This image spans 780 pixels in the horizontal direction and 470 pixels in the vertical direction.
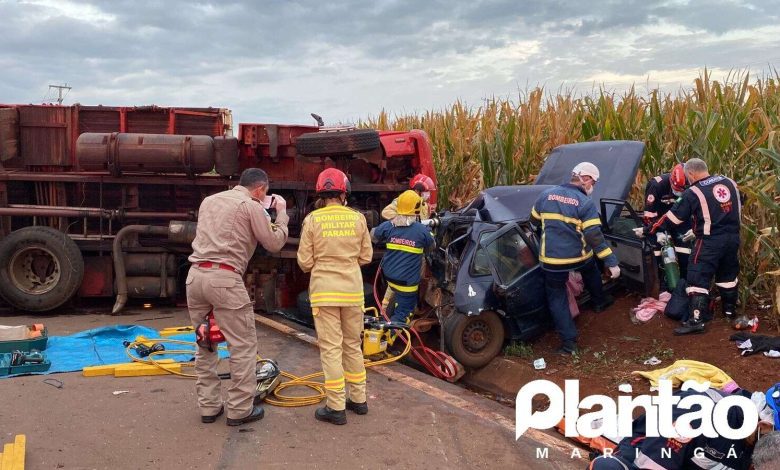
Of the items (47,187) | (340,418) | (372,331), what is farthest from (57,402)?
(47,187)

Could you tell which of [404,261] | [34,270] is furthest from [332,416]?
[34,270]

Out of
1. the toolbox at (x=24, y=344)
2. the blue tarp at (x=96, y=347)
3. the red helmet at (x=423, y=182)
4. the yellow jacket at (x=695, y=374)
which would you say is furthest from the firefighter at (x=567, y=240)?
the toolbox at (x=24, y=344)

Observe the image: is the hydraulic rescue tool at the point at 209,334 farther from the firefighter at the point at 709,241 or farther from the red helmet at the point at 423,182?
the firefighter at the point at 709,241

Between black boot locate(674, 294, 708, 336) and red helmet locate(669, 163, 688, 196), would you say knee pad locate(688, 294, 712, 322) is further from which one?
red helmet locate(669, 163, 688, 196)

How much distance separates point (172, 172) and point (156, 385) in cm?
430

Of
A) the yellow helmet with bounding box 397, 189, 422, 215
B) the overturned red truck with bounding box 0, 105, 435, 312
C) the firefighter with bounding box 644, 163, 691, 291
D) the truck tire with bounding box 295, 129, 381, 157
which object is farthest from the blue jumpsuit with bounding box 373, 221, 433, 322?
the firefighter with bounding box 644, 163, 691, 291

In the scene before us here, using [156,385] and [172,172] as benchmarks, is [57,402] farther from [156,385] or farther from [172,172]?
[172,172]

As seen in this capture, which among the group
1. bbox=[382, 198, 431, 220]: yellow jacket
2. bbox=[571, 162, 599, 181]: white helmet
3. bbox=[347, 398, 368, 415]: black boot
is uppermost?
bbox=[571, 162, 599, 181]: white helmet

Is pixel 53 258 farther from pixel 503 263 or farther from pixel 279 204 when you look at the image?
pixel 503 263

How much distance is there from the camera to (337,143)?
30.0 feet

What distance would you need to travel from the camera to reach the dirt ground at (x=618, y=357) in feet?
22.1

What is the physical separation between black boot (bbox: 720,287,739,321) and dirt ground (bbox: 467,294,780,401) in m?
0.11

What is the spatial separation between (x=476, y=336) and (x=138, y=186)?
5.45 metres

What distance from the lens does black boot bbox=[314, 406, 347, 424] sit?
5.52 m
